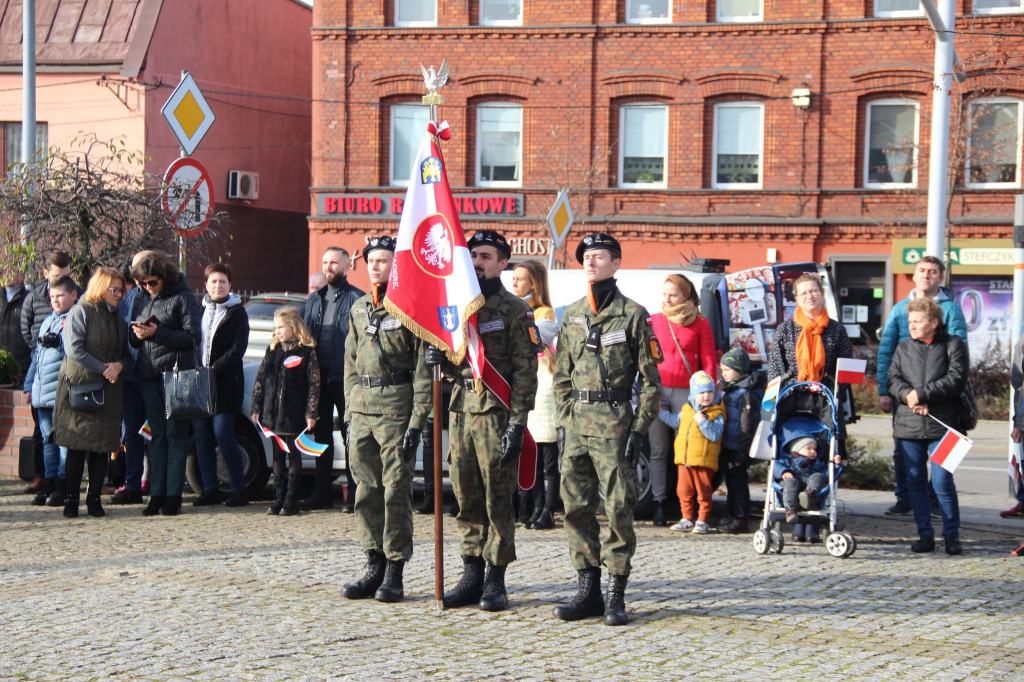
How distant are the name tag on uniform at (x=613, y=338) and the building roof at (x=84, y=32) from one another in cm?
2334

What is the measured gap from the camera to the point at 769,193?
26266 millimetres

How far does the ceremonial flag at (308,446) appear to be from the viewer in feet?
31.9

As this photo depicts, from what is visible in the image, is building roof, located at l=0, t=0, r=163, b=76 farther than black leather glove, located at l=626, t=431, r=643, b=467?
Yes

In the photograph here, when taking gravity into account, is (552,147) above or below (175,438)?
above

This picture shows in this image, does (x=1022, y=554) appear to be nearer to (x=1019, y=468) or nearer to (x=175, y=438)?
(x=1019, y=468)

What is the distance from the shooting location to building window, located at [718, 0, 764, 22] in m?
26.3

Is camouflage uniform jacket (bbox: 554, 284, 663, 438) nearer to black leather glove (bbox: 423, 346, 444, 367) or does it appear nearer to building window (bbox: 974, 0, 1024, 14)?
black leather glove (bbox: 423, 346, 444, 367)


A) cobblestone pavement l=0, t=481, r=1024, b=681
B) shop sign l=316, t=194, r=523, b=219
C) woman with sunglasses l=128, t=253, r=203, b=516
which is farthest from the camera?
shop sign l=316, t=194, r=523, b=219

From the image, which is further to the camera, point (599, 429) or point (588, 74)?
point (588, 74)

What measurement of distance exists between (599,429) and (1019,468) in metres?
4.91

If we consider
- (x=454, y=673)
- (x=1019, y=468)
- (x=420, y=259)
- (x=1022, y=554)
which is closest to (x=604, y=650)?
(x=454, y=673)

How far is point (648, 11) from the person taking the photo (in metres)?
26.9

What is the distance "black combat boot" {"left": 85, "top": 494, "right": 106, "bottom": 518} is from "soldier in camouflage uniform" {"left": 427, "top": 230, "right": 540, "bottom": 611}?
404 centimetres

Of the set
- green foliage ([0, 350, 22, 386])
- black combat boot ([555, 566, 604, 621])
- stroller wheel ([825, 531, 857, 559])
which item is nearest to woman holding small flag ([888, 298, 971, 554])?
stroller wheel ([825, 531, 857, 559])
